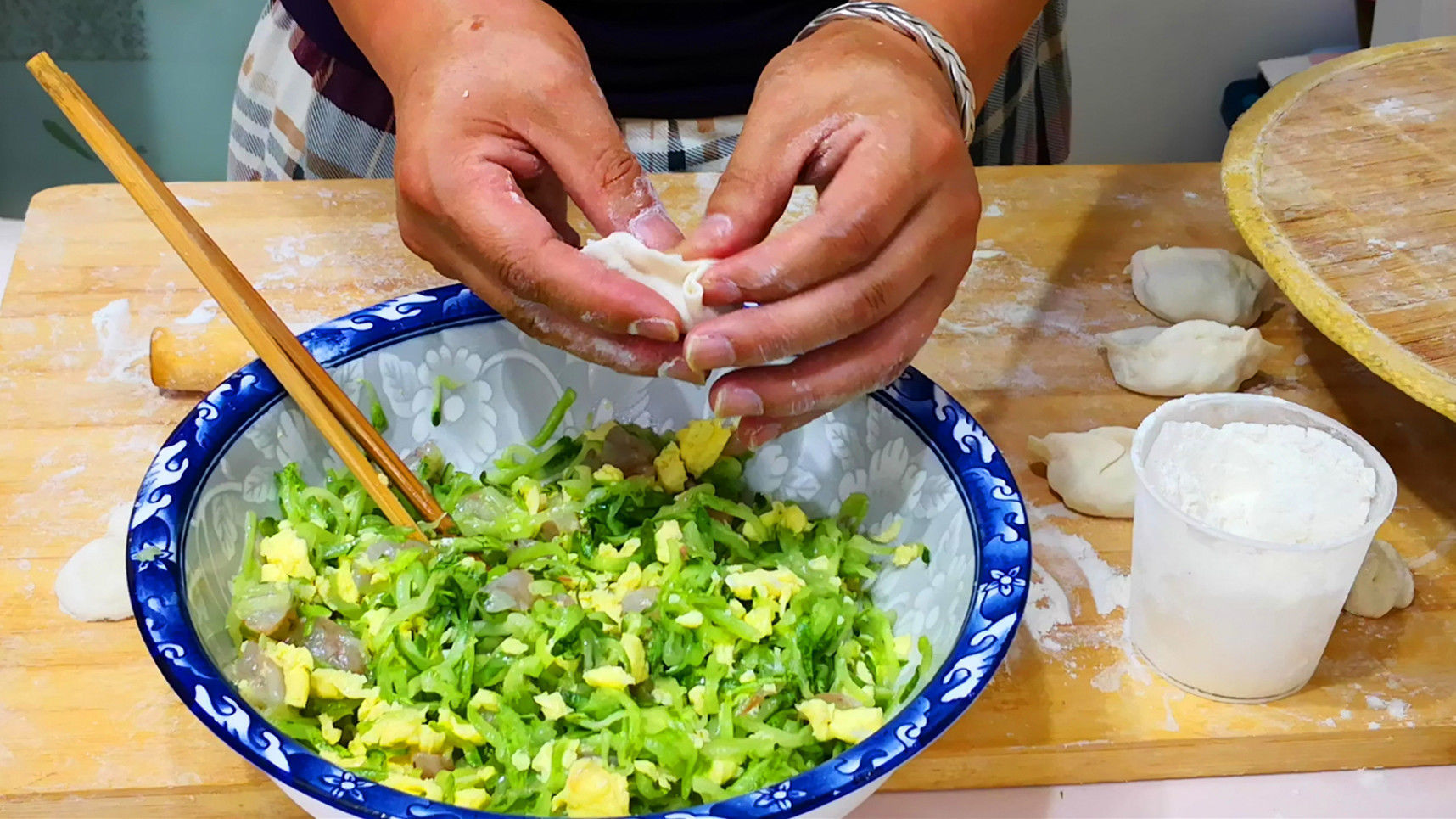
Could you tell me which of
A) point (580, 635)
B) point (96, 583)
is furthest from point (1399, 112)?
point (96, 583)

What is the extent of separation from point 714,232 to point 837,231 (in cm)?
9

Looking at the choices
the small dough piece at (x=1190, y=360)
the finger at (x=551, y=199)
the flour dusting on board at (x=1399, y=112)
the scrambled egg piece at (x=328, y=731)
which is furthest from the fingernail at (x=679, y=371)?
the flour dusting on board at (x=1399, y=112)

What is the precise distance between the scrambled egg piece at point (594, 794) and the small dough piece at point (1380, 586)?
0.64 metres

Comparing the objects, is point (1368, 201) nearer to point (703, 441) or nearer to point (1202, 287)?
point (1202, 287)

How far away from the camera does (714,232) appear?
83cm

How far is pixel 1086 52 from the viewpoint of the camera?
101 inches

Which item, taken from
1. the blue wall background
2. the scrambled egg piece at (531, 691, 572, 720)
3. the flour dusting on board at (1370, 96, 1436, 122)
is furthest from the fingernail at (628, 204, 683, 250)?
the blue wall background

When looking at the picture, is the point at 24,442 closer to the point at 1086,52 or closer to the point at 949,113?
the point at 949,113

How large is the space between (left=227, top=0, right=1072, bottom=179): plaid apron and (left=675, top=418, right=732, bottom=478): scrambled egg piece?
0.43 meters

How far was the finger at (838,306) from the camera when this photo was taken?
794mm

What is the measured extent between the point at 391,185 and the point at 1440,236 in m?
1.16

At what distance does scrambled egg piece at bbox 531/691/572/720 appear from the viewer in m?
0.82

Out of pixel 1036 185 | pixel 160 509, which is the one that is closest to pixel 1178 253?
pixel 1036 185

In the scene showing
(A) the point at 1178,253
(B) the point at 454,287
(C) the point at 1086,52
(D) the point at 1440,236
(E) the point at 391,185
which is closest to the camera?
(B) the point at 454,287
